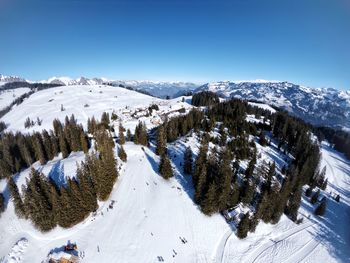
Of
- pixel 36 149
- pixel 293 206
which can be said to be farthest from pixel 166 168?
pixel 36 149

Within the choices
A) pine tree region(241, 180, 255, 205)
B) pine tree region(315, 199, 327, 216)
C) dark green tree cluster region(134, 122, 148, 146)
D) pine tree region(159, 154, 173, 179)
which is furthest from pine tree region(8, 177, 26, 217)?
pine tree region(315, 199, 327, 216)

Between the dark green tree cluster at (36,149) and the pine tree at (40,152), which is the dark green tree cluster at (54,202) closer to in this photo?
the pine tree at (40,152)

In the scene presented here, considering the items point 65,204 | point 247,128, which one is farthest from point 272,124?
point 65,204

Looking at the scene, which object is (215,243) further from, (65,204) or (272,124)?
(272,124)

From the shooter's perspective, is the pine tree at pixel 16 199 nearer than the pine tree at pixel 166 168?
Yes

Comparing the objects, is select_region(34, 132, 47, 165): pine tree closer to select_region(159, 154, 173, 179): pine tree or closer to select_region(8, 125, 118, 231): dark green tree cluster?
select_region(8, 125, 118, 231): dark green tree cluster

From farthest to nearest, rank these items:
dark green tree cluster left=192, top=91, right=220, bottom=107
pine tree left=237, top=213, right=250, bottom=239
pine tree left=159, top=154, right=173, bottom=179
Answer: dark green tree cluster left=192, top=91, right=220, bottom=107, pine tree left=159, top=154, right=173, bottom=179, pine tree left=237, top=213, right=250, bottom=239

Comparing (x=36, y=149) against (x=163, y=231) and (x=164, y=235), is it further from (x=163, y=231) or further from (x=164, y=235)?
(x=164, y=235)

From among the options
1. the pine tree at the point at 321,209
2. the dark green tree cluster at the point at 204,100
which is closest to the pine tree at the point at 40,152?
the pine tree at the point at 321,209
